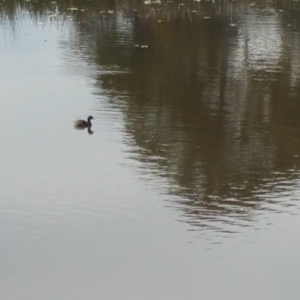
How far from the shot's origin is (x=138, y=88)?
12820 millimetres

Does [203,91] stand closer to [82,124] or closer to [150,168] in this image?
[82,124]

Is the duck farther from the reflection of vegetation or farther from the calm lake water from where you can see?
the reflection of vegetation

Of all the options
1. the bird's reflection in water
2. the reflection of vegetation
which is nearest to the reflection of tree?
the reflection of vegetation

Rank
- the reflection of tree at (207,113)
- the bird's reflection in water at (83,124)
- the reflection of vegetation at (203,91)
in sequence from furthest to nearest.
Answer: the bird's reflection in water at (83,124), the reflection of vegetation at (203,91), the reflection of tree at (207,113)

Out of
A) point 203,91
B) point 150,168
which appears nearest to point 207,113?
point 203,91

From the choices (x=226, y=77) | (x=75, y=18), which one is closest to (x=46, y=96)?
(x=226, y=77)

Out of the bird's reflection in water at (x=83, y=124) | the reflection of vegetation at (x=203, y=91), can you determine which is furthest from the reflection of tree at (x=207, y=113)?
the bird's reflection in water at (x=83, y=124)

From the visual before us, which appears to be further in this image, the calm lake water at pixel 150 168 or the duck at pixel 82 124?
the duck at pixel 82 124

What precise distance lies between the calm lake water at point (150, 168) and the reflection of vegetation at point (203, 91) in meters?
0.03

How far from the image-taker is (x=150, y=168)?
9062 mm

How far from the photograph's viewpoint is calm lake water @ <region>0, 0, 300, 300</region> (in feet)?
21.4

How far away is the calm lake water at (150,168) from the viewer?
6.52m

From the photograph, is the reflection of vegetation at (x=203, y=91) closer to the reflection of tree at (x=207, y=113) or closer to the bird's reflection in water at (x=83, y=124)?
the reflection of tree at (x=207, y=113)

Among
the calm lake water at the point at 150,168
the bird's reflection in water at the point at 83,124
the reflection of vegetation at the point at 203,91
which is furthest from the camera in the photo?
the bird's reflection in water at the point at 83,124
